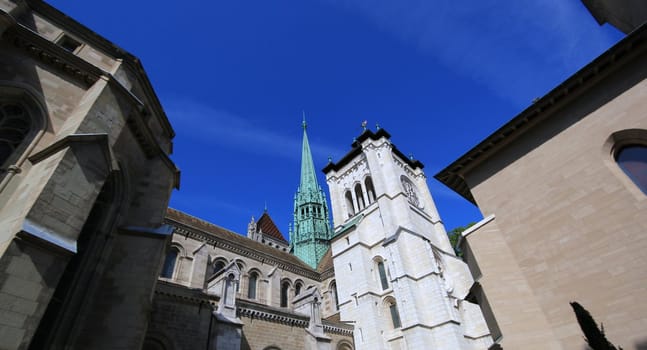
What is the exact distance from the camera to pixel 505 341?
718 cm

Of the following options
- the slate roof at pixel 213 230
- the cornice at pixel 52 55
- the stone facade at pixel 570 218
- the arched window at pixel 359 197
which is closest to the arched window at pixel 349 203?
the arched window at pixel 359 197

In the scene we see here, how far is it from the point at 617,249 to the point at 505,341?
10.3 ft

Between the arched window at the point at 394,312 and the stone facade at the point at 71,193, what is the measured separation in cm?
1459

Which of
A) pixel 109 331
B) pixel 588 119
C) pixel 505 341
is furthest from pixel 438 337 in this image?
pixel 109 331

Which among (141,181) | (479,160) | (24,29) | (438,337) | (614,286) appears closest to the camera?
(614,286)

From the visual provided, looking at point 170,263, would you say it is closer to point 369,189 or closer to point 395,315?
point 395,315

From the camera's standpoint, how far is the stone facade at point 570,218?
6289 millimetres

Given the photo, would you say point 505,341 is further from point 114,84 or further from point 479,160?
point 114,84

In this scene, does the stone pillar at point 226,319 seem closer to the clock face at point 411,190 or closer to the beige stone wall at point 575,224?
the beige stone wall at point 575,224

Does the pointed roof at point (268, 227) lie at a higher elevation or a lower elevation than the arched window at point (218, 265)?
higher

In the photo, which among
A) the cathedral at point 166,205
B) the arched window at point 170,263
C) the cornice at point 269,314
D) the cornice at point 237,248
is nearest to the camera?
the cathedral at point 166,205

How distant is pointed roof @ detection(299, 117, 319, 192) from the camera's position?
41.9 meters

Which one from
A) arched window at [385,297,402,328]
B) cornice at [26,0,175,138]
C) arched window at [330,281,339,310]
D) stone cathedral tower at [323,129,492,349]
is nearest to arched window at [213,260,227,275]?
stone cathedral tower at [323,129,492,349]

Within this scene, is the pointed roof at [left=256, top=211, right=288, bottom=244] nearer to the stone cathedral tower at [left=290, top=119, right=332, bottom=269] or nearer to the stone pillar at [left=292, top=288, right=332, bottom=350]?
the stone cathedral tower at [left=290, top=119, right=332, bottom=269]
